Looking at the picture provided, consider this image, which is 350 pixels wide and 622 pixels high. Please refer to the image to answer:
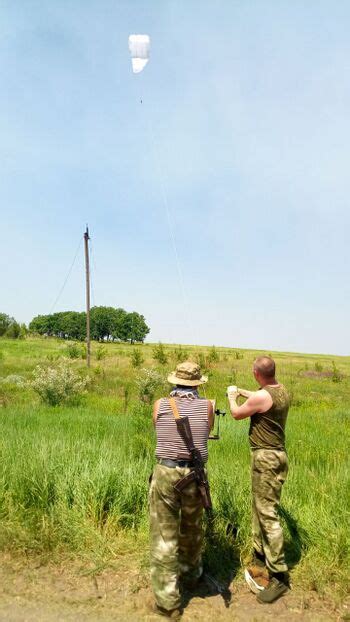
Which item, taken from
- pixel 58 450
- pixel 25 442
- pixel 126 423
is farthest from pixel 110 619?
pixel 126 423

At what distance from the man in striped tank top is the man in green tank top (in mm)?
578

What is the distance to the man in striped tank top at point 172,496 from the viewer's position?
385 centimetres

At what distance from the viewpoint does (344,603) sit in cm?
402

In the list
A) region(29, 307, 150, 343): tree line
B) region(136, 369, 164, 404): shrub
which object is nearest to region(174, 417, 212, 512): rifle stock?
region(136, 369, 164, 404): shrub

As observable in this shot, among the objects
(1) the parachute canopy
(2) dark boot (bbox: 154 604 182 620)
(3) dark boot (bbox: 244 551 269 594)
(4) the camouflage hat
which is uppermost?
(1) the parachute canopy

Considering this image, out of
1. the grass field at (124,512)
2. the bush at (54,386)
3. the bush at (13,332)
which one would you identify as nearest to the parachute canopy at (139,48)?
the grass field at (124,512)

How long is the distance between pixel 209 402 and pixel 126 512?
89.0 inches

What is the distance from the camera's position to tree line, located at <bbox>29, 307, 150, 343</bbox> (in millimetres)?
140625

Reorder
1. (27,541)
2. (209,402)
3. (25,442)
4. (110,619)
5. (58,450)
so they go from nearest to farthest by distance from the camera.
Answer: (110,619)
(209,402)
(27,541)
(58,450)
(25,442)

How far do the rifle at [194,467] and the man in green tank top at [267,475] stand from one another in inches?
26.0

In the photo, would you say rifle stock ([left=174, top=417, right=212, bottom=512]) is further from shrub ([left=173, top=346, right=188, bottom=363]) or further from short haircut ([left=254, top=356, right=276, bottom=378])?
shrub ([left=173, top=346, right=188, bottom=363])

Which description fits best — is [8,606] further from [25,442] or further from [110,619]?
[25,442]

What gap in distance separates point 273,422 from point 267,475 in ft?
1.72

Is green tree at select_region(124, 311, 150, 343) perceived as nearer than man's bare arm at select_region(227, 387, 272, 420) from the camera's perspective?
No
